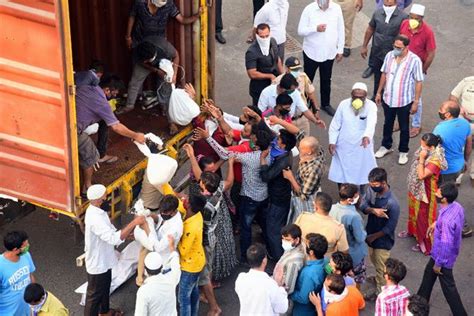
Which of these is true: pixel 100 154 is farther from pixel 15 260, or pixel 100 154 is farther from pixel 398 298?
pixel 398 298

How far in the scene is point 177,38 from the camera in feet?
26.3

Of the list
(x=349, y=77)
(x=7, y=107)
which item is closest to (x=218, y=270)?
(x=7, y=107)

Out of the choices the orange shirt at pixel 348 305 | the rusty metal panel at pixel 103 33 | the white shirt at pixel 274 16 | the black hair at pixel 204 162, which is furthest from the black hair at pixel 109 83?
the orange shirt at pixel 348 305

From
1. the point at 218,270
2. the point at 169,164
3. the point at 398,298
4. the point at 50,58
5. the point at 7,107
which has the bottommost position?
the point at 218,270

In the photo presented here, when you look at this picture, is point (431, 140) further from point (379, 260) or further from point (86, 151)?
point (86, 151)

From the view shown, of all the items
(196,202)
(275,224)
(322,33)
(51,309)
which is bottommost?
(275,224)

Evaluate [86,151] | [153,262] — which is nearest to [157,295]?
[153,262]

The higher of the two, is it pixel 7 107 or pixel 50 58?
pixel 50 58

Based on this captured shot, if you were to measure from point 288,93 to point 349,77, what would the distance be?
3.16 metres

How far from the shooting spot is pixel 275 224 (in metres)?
7.35

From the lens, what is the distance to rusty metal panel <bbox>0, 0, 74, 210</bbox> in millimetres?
5844

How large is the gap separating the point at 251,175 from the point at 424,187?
1678 millimetres

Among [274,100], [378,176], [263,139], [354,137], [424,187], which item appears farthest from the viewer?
[274,100]

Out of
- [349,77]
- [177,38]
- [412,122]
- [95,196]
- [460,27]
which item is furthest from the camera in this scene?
[460,27]
